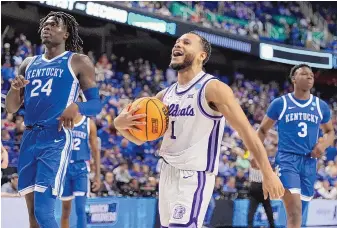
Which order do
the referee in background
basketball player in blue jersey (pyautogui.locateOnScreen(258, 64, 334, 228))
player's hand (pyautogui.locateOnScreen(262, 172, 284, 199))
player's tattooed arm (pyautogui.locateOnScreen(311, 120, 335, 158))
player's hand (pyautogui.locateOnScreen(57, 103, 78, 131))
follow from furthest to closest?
the referee in background, player's tattooed arm (pyautogui.locateOnScreen(311, 120, 335, 158)), basketball player in blue jersey (pyautogui.locateOnScreen(258, 64, 334, 228)), player's hand (pyautogui.locateOnScreen(57, 103, 78, 131)), player's hand (pyautogui.locateOnScreen(262, 172, 284, 199))

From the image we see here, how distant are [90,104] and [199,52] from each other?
1152 mm

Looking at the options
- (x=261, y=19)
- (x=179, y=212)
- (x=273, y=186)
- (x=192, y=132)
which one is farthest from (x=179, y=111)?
(x=261, y=19)

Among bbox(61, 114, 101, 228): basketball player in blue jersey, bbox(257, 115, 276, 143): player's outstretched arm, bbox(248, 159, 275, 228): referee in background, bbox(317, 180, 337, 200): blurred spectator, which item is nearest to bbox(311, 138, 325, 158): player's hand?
bbox(257, 115, 276, 143): player's outstretched arm

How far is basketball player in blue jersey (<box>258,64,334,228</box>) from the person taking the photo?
643 centimetres

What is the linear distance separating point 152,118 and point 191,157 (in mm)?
377

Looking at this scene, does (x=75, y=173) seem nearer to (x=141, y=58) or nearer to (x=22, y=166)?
(x=22, y=166)

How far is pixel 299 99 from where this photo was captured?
22.5ft

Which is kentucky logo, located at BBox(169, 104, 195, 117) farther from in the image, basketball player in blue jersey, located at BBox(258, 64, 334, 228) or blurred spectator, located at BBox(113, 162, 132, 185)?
blurred spectator, located at BBox(113, 162, 132, 185)

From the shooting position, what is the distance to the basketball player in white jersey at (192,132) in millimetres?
3856

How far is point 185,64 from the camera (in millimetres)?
4113

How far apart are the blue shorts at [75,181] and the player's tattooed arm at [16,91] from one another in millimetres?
2096

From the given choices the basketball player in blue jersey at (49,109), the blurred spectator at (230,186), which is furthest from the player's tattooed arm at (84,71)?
the blurred spectator at (230,186)

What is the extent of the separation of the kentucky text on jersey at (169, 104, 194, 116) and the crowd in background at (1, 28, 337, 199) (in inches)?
215

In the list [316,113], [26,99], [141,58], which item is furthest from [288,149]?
[141,58]
